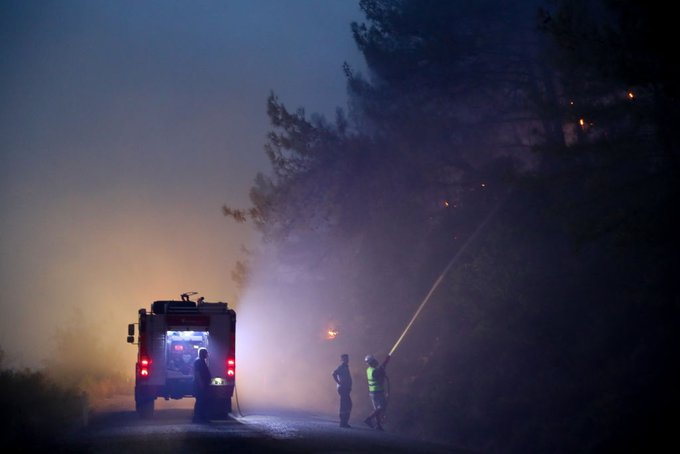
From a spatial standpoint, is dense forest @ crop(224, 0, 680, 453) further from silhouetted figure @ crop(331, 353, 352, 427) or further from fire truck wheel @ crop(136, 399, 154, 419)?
fire truck wheel @ crop(136, 399, 154, 419)

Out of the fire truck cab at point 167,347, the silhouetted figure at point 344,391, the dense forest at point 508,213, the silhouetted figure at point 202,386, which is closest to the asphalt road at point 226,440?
the silhouetted figure at point 202,386

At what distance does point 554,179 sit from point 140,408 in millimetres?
11332

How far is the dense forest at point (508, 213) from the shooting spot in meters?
15.3

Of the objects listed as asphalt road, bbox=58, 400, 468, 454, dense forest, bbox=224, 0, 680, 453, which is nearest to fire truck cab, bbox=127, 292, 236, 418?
asphalt road, bbox=58, 400, 468, 454

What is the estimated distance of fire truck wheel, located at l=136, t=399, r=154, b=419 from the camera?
66.1 feet

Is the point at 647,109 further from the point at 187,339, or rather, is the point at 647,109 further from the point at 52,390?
the point at 52,390

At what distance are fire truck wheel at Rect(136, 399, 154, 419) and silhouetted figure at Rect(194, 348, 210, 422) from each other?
2.03 metres

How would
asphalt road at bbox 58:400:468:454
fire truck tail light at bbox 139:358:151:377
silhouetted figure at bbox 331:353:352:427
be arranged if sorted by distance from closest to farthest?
1. asphalt road at bbox 58:400:468:454
2. silhouetted figure at bbox 331:353:352:427
3. fire truck tail light at bbox 139:358:151:377

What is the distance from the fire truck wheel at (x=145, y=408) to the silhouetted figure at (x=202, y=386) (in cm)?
203

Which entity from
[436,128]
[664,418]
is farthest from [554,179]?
[436,128]

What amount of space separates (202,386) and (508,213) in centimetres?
953

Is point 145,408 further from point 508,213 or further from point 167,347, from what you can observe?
point 508,213

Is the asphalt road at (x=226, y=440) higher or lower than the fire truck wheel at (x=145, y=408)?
lower

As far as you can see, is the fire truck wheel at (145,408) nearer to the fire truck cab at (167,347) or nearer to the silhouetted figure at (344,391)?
the fire truck cab at (167,347)
